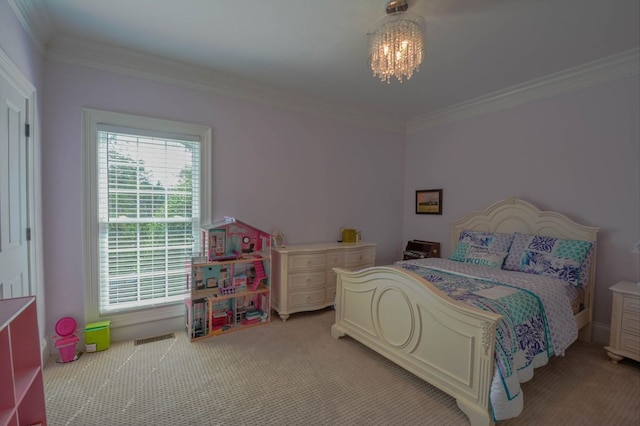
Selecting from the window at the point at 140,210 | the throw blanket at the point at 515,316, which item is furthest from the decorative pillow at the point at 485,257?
the window at the point at 140,210

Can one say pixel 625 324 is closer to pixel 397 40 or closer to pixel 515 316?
pixel 515 316

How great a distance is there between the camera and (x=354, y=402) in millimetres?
1950

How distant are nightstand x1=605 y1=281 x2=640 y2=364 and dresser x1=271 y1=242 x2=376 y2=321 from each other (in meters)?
2.39

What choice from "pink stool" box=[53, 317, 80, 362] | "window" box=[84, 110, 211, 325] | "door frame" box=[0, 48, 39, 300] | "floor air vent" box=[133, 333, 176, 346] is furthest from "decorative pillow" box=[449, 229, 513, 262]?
"door frame" box=[0, 48, 39, 300]

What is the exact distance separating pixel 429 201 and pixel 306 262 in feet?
7.15

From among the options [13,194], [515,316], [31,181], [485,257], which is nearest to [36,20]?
[31,181]

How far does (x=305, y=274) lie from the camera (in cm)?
340

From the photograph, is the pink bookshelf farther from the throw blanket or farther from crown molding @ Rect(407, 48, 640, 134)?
crown molding @ Rect(407, 48, 640, 134)

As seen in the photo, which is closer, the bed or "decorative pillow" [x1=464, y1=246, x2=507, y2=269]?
the bed

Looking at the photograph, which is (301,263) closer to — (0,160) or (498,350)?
(498,350)

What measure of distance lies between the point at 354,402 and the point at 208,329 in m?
1.63

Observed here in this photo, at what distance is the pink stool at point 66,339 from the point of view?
2.38 meters

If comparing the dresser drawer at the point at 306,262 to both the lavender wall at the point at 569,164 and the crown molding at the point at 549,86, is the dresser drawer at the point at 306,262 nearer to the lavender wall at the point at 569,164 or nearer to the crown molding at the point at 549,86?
the lavender wall at the point at 569,164

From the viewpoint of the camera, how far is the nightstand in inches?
92.4
